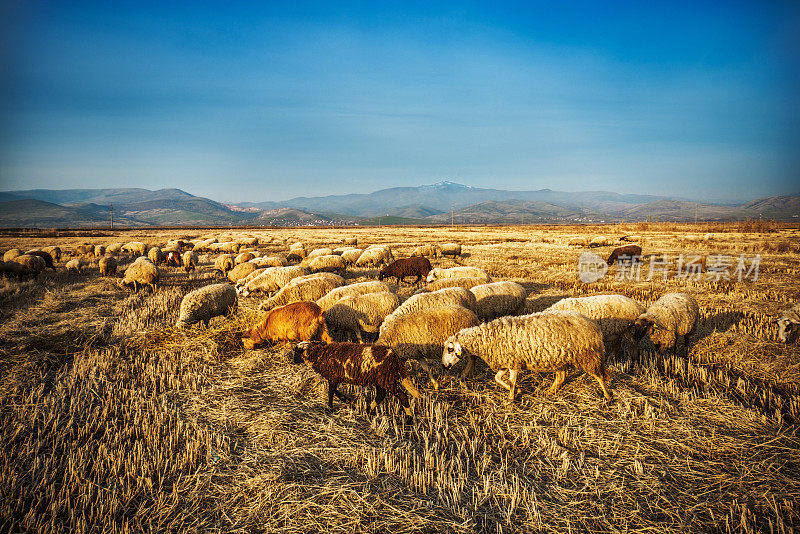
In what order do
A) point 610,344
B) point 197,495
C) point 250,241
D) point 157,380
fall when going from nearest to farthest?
point 197,495, point 157,380, point 610,344, point 250,241

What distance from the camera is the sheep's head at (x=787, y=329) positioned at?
27.0ft

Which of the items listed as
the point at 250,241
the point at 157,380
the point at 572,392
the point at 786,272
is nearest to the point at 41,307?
the point at 157,380

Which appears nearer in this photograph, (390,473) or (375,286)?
(390,473)

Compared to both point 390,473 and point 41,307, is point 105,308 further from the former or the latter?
point 390,473

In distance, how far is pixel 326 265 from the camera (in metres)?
18.0

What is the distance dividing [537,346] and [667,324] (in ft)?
13.7

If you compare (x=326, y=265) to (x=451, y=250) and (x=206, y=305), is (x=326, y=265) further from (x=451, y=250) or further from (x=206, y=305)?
(x=451, y=250)

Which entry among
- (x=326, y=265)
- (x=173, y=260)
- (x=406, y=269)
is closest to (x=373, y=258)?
(x=326, y=265)

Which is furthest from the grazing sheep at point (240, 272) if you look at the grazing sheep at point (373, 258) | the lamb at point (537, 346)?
the lamb at point (537, 346)

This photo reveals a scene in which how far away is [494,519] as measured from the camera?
3.56 metres

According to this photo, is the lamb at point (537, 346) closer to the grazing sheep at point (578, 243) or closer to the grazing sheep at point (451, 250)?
the grazing sheep at point (451, 250)

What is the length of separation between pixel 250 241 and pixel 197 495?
35674mm

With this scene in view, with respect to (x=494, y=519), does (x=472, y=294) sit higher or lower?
higher

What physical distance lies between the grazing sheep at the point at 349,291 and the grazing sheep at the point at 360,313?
3.44 ft
